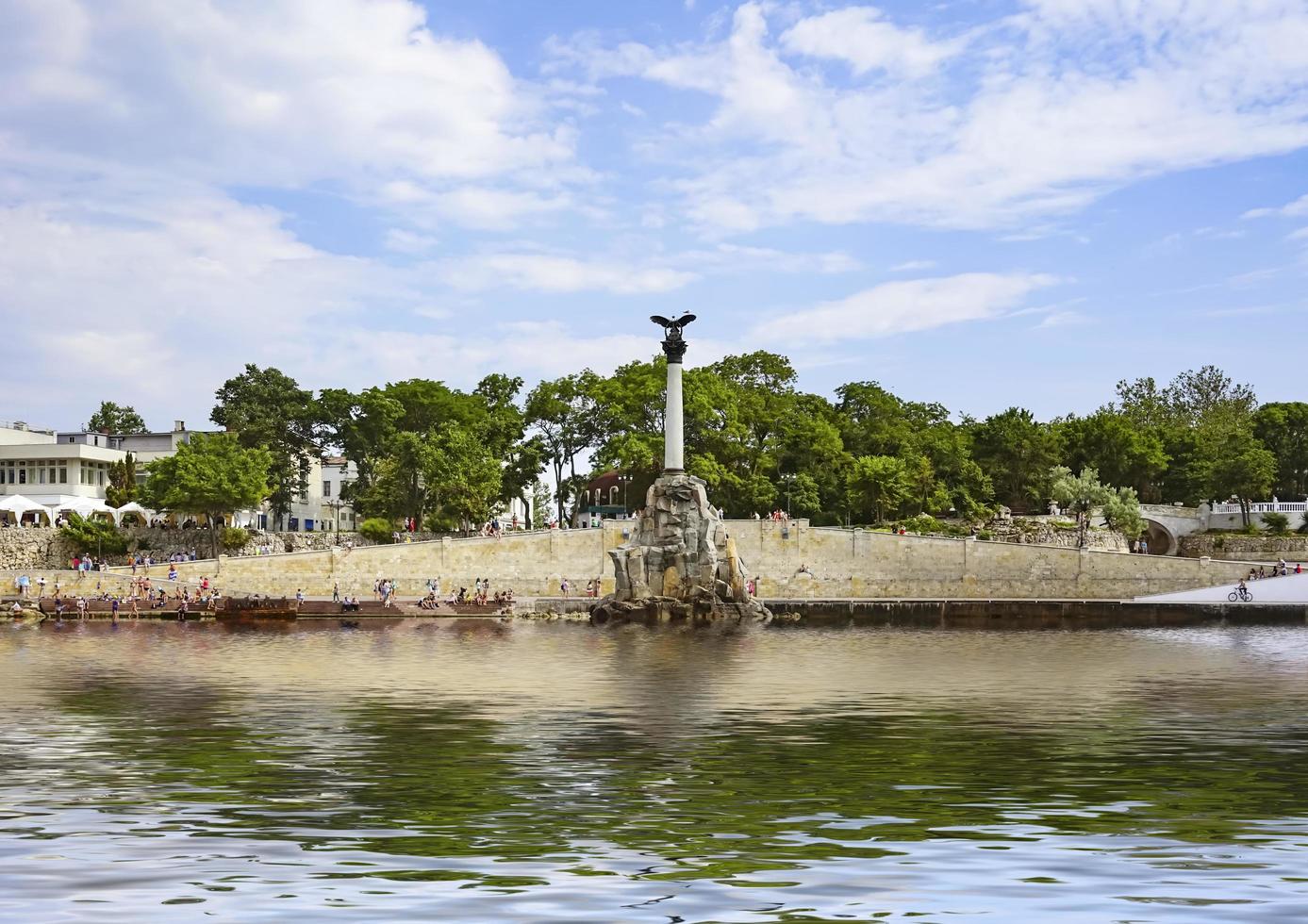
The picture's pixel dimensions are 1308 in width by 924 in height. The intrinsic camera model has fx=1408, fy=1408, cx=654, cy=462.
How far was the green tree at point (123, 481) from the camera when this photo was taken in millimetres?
84438

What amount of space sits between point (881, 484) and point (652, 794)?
70.7 metres

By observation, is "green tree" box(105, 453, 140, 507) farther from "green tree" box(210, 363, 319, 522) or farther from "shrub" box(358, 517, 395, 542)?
"shrub" box(358, 517, 395, 542)

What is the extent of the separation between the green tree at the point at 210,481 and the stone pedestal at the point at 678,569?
24642 mm

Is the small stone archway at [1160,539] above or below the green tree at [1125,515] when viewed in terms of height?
below

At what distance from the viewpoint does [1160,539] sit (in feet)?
307

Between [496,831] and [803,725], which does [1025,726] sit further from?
[496,831]

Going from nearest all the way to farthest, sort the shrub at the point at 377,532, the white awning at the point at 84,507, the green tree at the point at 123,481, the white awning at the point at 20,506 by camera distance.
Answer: the white awning at the point at 20,506
the white awning at the point at 84,507
the shrub at the point at 377,532
the green tree at the point at 123,481

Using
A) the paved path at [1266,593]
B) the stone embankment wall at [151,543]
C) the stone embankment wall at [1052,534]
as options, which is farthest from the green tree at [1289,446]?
the stone embankment wall at [151,543]

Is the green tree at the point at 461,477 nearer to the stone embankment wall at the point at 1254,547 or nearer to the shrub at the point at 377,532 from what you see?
the shrub at the point at 377,532

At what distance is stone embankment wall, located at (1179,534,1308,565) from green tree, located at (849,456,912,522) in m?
17.9

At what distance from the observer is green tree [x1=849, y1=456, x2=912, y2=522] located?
288 feet

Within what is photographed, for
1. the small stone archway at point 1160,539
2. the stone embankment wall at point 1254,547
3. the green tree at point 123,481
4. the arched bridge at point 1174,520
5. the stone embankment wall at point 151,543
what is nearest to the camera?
the stone embankment wall at point 151,543

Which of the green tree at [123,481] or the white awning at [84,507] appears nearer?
the white awning at [84,507]

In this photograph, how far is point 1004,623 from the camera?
206 feet
